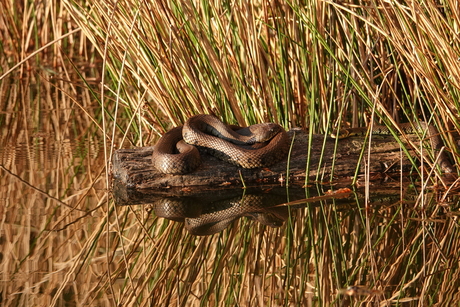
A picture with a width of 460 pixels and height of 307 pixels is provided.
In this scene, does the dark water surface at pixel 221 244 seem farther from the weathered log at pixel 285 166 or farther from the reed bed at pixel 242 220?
the weathered log at pixel 285 166

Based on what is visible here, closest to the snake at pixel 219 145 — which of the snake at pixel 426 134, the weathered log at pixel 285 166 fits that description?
the weathered log at pixel 285 166

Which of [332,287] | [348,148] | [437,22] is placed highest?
[437,22]

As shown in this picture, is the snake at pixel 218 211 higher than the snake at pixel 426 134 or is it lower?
lower

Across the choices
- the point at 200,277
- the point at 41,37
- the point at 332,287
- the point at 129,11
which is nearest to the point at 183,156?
the point at 129,11

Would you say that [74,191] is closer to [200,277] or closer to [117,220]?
[117,220]

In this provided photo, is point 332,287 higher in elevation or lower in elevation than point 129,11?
lower

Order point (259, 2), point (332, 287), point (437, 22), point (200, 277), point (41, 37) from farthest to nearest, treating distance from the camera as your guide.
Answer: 1. point (41, 37)
2. point (259, 2)
3. point (437, 22)
4. point (200, 277)
5. point (332, 287)
